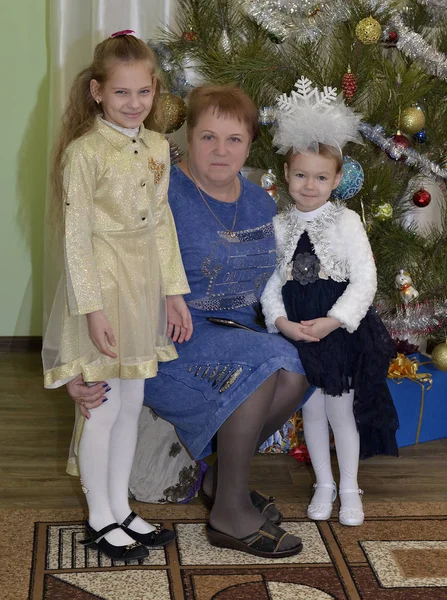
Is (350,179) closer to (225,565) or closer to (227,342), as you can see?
(227,342)

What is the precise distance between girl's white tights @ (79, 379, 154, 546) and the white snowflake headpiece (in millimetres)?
720

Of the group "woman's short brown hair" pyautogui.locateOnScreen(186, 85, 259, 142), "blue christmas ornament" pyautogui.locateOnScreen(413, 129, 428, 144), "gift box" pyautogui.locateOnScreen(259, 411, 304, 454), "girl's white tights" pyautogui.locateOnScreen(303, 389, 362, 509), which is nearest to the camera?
"woman's short brown hair" pyautogui.locateOnScreen(186, 85, 259, 142)

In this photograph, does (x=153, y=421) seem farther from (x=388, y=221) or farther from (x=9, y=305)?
(x=9, y=305)

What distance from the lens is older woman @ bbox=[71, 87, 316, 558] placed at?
212cm

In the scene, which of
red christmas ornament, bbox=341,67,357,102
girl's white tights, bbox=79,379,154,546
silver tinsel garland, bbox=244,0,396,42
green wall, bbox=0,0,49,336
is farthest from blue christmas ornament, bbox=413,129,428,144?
green wall, bbox=0,0,49,336

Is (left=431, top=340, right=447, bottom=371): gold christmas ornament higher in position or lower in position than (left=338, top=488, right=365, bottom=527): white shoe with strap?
higher

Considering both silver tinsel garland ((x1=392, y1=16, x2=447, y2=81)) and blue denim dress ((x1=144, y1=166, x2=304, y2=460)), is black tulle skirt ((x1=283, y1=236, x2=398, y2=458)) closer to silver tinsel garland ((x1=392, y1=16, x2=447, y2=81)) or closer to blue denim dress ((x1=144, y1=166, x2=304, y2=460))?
blue denim dress ((x1=144, y1=166, x2=304, y2=460))

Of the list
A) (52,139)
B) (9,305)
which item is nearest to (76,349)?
(52,139)

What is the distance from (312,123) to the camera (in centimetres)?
223

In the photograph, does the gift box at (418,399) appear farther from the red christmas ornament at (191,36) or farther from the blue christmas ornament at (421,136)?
the red christmas ornament at (191,36)

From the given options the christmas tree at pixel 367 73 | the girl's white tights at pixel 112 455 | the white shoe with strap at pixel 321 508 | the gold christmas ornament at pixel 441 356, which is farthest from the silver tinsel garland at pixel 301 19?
Answer: the white shoe with strap at pixel 321 508

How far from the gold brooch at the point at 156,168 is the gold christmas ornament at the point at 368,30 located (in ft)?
2.50

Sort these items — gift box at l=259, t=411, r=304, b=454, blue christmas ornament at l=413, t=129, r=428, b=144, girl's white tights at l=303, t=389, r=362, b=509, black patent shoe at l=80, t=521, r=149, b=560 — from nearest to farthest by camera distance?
black patent shoe at l=80, t=521, r=149, b=560
girl's white tights at l=303, t=389, r=362, b=509
blue christmas ornament at l=413, t=129, r=428, b=144
gift box at l=259, t=411, r=304, b=454

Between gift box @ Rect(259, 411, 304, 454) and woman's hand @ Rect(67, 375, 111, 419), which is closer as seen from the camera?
woman's hand @ Rect(67, 375, 111, 419)
